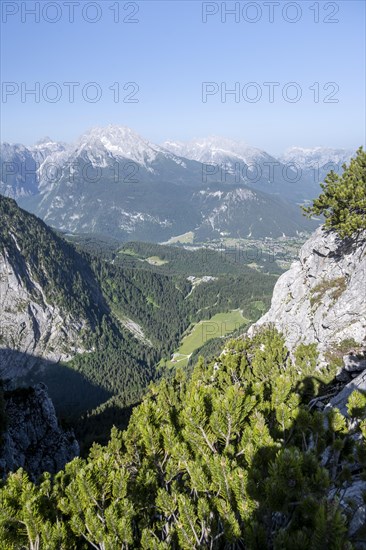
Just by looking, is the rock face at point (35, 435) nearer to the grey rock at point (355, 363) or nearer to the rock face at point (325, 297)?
the rock face at point (325, 297)

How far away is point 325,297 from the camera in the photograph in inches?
2441

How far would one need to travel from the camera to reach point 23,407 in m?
64.8

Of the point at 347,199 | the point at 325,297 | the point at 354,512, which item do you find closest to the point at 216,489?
the point at 354,512

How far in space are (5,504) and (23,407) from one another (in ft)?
205

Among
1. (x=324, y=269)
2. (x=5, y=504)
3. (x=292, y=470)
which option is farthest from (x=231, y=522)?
(x=324, y=269)

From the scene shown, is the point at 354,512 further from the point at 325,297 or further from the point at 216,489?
the point at 325,297

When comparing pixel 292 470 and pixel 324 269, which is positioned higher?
pixel 292 470

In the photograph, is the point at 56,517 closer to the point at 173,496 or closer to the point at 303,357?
the point at 173,496

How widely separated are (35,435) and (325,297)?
56270 mm

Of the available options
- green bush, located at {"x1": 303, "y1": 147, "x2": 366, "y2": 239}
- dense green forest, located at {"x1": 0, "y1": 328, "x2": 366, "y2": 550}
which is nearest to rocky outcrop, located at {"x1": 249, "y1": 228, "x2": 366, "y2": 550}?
green bush, located at {"x1": 303, "y1": 147, "x2": 366, "y2": 239}

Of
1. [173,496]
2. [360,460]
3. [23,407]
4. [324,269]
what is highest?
[360,460]

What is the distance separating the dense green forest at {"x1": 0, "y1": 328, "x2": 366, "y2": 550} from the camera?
8.76 metres

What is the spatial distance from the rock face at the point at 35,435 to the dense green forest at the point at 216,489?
46.4 meters

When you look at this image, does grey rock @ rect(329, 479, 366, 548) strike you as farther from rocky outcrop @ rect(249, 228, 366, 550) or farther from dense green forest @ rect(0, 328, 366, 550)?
rocky outcrop @ rect(249, 228, 366, 550)
